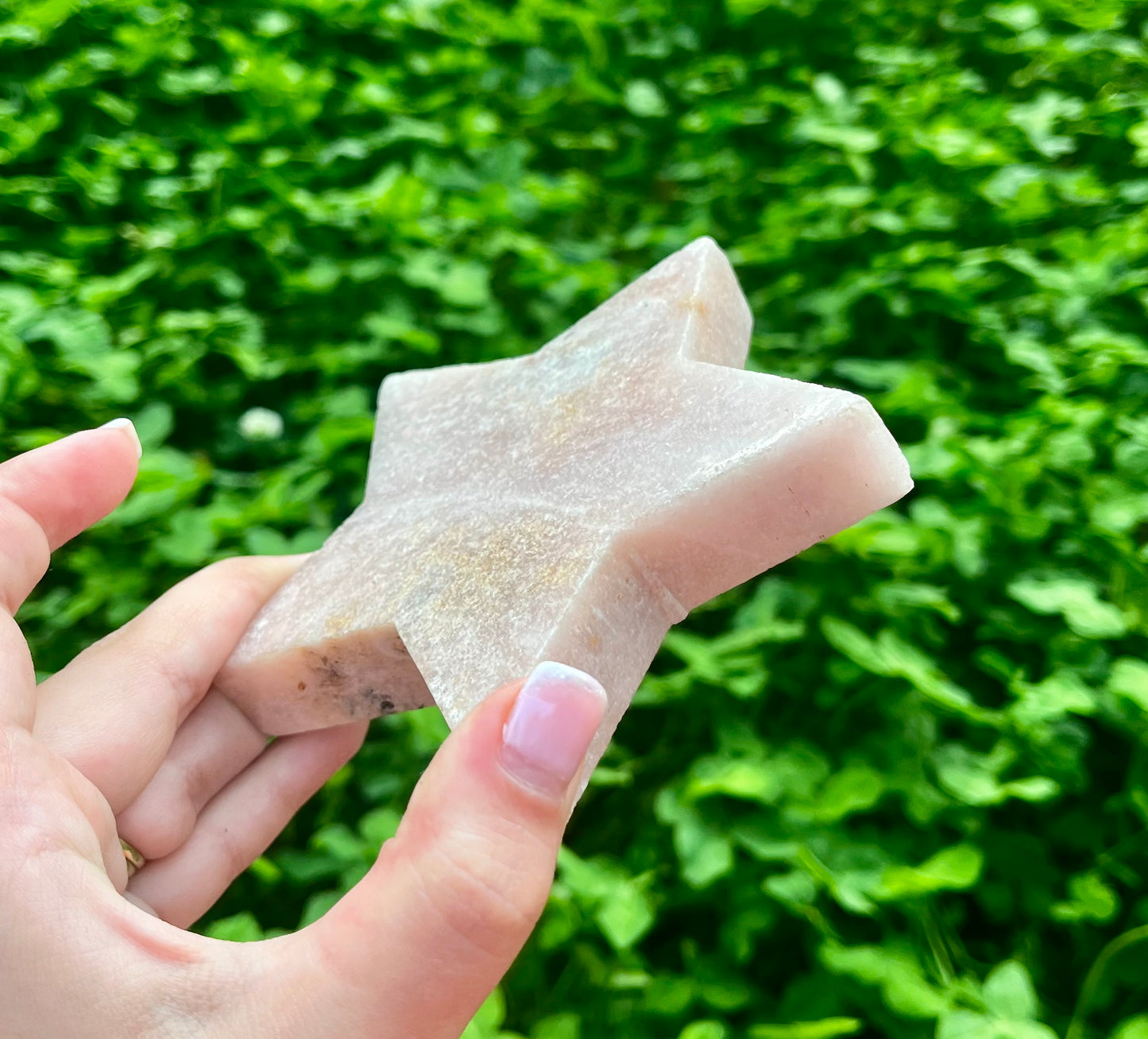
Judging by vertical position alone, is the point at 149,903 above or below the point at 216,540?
below

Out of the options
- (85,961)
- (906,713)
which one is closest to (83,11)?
(85,961)

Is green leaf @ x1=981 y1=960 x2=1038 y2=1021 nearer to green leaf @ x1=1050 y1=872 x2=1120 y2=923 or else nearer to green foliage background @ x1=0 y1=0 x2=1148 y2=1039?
green foliage background @ x1=0 y1=0 x2=1148 y2=1039

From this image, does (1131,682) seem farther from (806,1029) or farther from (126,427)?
(126,427)

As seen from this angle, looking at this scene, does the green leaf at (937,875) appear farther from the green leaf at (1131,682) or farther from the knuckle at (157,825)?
the knuckle at (157,825)

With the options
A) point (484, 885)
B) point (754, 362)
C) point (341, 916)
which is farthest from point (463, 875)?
point (754, 362)

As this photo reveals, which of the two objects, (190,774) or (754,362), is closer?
(190,774)

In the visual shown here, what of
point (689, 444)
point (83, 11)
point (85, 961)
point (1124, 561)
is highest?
point (83, 11)

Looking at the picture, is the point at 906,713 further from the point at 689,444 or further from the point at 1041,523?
the point at 689,444
